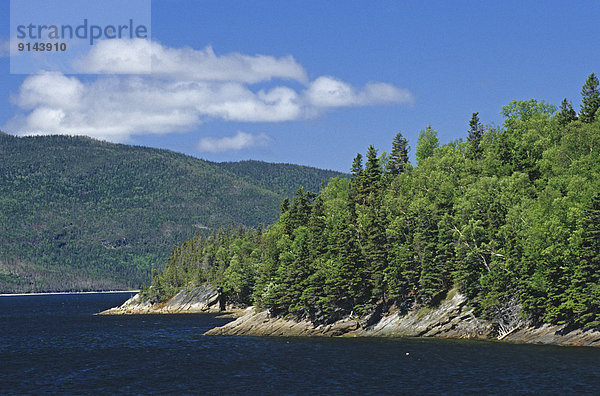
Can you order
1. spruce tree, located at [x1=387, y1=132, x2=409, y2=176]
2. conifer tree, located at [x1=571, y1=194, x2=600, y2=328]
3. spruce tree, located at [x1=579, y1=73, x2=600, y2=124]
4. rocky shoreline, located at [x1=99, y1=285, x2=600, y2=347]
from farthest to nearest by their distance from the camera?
spruce tree, located at [x1=387, y1=132, x2=409, y2=176], spruce tree, located at [x1=579, y1=73, x2=600, y2=124], rocky shoreline, located at [x1=99, y1=285, x2=600, y2=347], conifer tree, located at [x1=571, y1=194, x2=600, y2=328]

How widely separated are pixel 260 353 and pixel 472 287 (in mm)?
32989

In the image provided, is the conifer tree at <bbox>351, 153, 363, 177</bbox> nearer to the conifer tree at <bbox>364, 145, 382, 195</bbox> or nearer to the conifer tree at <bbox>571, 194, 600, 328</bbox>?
the conifer tree at <bbox>364, 145, 382, 195</bbox>

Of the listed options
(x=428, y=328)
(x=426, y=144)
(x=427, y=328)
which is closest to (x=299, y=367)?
(x=427, y=328)

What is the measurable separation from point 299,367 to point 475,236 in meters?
36.0

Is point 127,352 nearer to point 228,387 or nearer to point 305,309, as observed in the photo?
point 305,309

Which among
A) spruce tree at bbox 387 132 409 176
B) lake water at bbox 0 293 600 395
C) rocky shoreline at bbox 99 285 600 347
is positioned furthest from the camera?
spruce tree at bbox 387 132 409 176

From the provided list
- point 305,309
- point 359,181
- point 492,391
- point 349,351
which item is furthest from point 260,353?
point 359,181

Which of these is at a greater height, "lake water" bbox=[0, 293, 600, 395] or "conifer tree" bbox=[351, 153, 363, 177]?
"conifer tree" bbox=[351, 153, 363, 177]

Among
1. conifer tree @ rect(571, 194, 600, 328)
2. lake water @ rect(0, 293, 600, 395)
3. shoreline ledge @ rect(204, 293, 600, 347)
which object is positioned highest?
conifer tree @ rect(571, 194, 600, 328)

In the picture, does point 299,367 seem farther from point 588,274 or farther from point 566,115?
point 566,115

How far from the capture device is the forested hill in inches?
3447

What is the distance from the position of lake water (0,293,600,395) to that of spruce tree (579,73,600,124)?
5089cm

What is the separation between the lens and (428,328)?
4021 inches

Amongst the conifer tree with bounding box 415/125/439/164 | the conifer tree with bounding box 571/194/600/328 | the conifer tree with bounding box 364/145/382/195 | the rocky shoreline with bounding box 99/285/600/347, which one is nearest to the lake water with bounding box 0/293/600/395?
the rocky shoreline with bounding box 99/285/600/347
